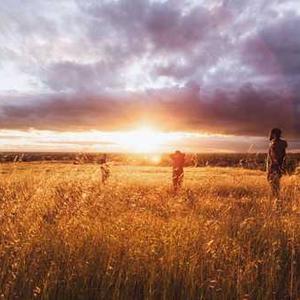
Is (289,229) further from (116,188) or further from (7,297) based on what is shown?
(7,297)

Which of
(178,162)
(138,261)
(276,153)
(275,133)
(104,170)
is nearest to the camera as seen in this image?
(138,261)

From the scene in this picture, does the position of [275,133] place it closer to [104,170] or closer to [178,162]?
[178,162]

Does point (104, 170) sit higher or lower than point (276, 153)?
lower

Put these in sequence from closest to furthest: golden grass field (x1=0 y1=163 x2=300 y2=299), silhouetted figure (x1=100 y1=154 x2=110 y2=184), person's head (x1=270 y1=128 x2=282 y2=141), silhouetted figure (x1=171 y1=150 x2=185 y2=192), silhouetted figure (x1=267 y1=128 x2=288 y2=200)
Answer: golden grass field (x1=0 y1=163 x2=300 y2=299) → silhouetted figure (x1=100 y1=154 x2=110 y2=184) → silhouetted figure (x1=267 y1=128 x2=288 y2=200) → person's head (x1=270 y1=128 x2=282 y2=141) → silhouetted figure (x1=171 y1=150 x2=185 y2=192)

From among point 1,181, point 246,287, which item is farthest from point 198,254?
point 1,181

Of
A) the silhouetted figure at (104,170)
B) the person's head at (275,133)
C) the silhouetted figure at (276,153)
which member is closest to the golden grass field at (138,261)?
the silhouetted figure at (104,170)

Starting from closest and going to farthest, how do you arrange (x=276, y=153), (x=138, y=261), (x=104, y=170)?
(x=138, y=261) → (x=104, y=170) → (x=276, y=153)

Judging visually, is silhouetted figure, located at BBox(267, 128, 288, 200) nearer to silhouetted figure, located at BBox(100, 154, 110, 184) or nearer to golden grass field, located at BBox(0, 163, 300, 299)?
silhouetted figure, located at BBox(100, 154, 110, 184)

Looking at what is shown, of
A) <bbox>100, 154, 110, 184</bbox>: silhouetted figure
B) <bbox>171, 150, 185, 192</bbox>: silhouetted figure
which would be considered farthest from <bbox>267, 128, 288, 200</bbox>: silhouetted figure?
<bbox>100, 154, 110, 184</bbox>: silhouetted figure

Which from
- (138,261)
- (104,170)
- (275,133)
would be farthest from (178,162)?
(138,261)

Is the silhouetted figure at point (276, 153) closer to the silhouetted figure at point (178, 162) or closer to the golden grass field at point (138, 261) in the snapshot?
the silhouetted figure at point (178, 162)

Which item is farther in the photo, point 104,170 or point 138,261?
point 104,170

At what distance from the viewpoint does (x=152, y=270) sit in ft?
14.3

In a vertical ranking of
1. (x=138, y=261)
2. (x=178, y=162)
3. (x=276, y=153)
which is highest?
(x=276, y=153)
